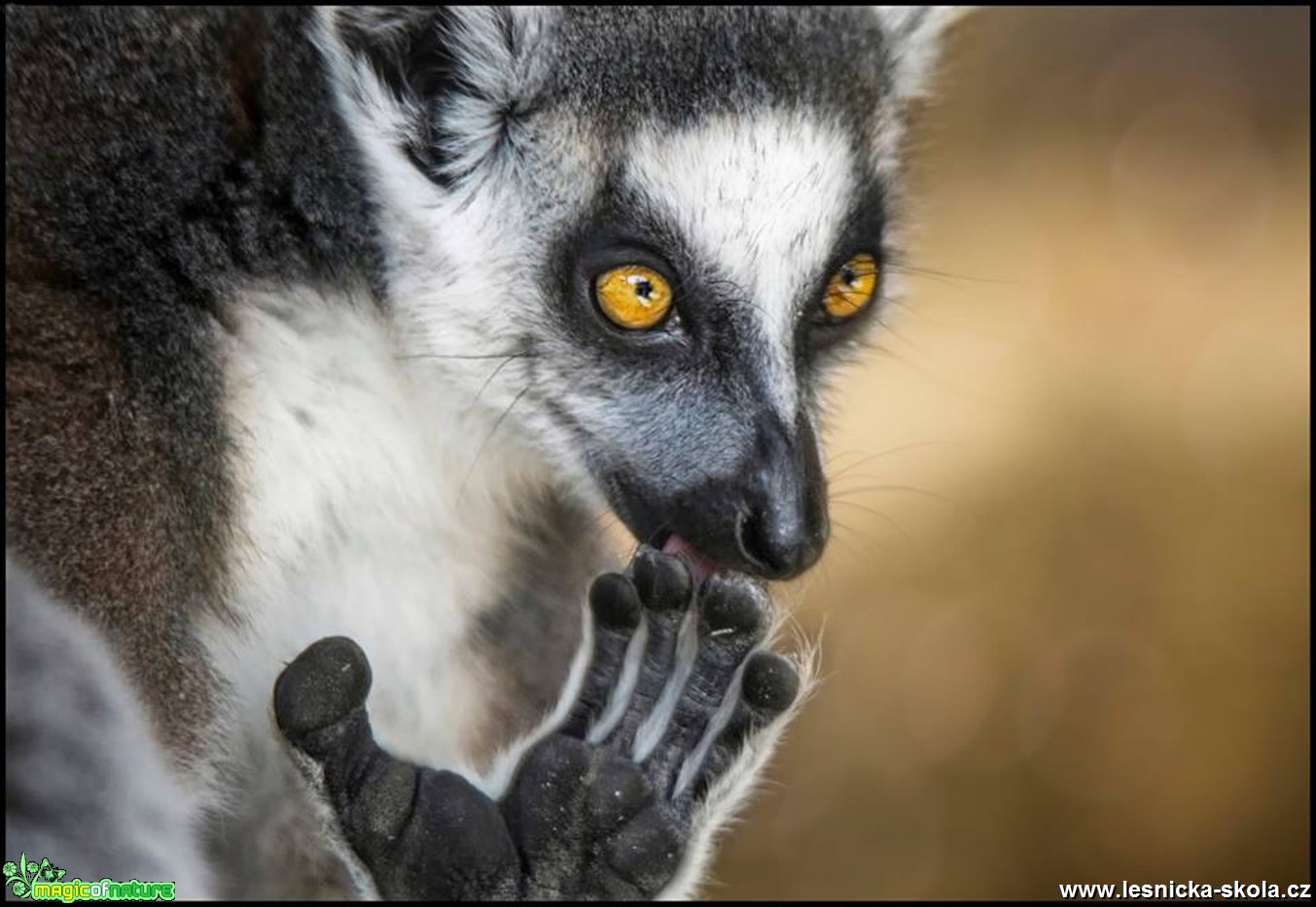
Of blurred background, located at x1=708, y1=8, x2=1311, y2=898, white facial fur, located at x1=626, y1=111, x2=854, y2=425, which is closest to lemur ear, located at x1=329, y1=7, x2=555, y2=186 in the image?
white facial fur, located at x1=626, y1=111, x2=854, y2=425

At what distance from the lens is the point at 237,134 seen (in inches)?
87.1

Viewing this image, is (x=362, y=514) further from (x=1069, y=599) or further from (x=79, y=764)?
(x=1069, y=599)

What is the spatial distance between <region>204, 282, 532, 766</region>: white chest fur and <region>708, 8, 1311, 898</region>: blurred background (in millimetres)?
2416

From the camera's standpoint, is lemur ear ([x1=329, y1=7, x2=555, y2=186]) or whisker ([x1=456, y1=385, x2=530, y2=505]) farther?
whisker ([x1=456, y1=385, x2=530, y2=505])

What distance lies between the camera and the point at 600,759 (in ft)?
7.07

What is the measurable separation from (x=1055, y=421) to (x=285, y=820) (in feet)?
10.2

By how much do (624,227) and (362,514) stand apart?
0.56 m

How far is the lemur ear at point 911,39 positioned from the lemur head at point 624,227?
436 millimetres

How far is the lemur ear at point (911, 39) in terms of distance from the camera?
2.77 metres

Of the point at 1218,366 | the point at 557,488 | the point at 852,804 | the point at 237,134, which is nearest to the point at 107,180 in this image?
the point at 237,134

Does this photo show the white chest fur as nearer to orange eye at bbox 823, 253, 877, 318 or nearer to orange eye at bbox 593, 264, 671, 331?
orange eye at bbox 593, 264, 671, 331

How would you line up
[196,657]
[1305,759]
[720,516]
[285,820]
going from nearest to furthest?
[196,657]
[720,516]
[285,820]
[1305,759]

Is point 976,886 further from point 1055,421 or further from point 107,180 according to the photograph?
point 107,180

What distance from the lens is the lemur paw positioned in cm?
203
